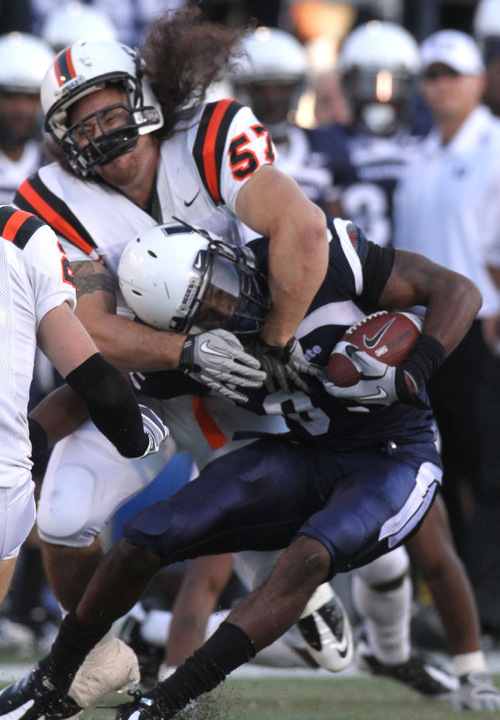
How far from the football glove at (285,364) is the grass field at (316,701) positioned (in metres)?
0.91

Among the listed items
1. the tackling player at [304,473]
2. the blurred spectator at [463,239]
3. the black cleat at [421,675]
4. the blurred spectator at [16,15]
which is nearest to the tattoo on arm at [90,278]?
the tackling player at [304,473]

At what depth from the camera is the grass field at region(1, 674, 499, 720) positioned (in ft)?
13.4

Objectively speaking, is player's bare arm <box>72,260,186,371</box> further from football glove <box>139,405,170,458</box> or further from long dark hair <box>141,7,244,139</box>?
long dark hair <box>141,7,244,139</box>

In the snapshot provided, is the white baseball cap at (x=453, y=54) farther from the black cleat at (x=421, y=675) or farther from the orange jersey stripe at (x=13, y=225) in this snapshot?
the orange jersey stripe at (x=13, y=225)

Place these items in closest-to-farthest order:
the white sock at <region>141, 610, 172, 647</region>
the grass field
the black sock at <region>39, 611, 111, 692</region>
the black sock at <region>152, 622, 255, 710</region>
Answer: the black sock at <region>152, 622, 255, 710</region>, the black sock at <region>39, 611, 111, 692</region>, the grass field, the white sock at <region>141, 610, 172, 647</region>

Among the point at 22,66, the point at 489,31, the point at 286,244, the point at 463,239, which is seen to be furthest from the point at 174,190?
the point at 489,31

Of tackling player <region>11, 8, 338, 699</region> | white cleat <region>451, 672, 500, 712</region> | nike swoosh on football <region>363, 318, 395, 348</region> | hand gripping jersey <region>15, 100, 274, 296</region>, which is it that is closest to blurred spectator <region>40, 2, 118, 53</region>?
tackling player <region>11, 8, 338, 699</region>

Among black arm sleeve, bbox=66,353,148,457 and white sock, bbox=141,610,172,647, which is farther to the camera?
white sock, bbox=141,610,172,647

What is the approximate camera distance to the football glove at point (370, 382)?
11.8ft

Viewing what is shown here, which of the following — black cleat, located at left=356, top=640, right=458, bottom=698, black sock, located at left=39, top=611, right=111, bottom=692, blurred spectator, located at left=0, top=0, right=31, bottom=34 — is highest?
blurred spectator, located at left=0, top=0, right=31, bottom=34

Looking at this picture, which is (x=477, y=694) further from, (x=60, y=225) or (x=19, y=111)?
(x=19, y=111)

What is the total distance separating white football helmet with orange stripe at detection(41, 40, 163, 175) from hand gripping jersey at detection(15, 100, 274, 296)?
95 millimetres

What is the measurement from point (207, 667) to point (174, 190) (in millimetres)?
1464

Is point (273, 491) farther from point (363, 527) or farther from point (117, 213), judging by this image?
point (117, 213)
